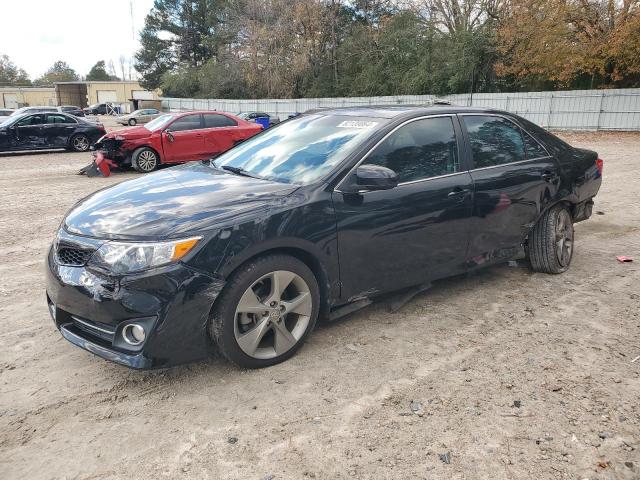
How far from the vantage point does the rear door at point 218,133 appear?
1305 cm

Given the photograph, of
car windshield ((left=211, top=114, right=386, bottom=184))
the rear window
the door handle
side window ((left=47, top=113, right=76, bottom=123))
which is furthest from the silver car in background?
the door handle

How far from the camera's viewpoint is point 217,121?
524 inches

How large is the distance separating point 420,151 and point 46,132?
1675 centimetres

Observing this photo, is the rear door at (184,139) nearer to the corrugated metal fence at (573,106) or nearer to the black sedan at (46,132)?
the black sedan at (46,132)

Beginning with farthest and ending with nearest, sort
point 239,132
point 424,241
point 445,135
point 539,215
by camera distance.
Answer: point 239,132, point 539,215, point 445,135, point 424,241

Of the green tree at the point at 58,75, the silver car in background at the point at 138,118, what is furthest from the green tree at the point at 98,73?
the silver car in background at the point at 138,118

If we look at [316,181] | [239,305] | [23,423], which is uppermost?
[316,181]

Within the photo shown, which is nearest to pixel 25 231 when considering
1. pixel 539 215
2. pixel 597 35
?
pixel 539 215

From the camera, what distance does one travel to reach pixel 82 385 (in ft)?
10.4

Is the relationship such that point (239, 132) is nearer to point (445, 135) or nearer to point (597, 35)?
point (445, 135)

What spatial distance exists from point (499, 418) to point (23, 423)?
8.42 feet

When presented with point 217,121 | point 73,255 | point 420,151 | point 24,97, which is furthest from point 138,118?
point 24,97

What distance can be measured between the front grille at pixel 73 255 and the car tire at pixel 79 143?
1652 centimetres

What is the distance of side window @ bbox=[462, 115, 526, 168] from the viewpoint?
436cm
